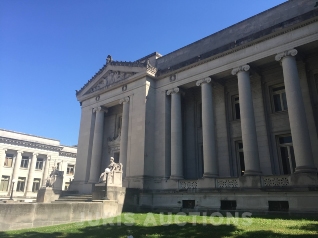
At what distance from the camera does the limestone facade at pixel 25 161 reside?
5065 cm

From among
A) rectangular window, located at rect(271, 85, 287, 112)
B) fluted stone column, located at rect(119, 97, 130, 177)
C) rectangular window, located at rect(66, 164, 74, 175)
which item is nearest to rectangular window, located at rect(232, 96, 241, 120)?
rectangular window, located at rect(271, 85, 287, 112)

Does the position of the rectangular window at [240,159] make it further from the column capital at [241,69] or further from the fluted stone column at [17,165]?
the fluted stone column at [17,165]

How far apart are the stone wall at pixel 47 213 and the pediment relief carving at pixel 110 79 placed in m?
14.5

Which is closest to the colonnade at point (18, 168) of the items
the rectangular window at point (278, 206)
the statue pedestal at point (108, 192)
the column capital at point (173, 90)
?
the statue pedestal at point (108, 192)

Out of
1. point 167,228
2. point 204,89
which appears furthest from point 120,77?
point 167,228

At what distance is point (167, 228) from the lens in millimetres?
11086

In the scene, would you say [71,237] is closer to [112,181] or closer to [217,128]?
[112,181]

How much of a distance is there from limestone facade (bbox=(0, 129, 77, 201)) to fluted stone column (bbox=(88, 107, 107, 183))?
25020 millimetres

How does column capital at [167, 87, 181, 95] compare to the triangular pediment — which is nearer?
column capital at [167, 87, 181, 95]

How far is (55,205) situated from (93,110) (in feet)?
56.7

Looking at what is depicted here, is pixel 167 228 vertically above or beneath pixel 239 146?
beneath

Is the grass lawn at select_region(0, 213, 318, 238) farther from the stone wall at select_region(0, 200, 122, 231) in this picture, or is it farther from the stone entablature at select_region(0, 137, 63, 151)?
the stone entablature at select_region(0, 137, 63, 151)

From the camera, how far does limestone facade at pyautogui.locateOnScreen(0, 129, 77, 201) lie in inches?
1994

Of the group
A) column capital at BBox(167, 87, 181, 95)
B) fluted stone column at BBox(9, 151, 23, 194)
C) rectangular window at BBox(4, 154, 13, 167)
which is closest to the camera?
column capital at BBox(167, 87, 181, 95)
